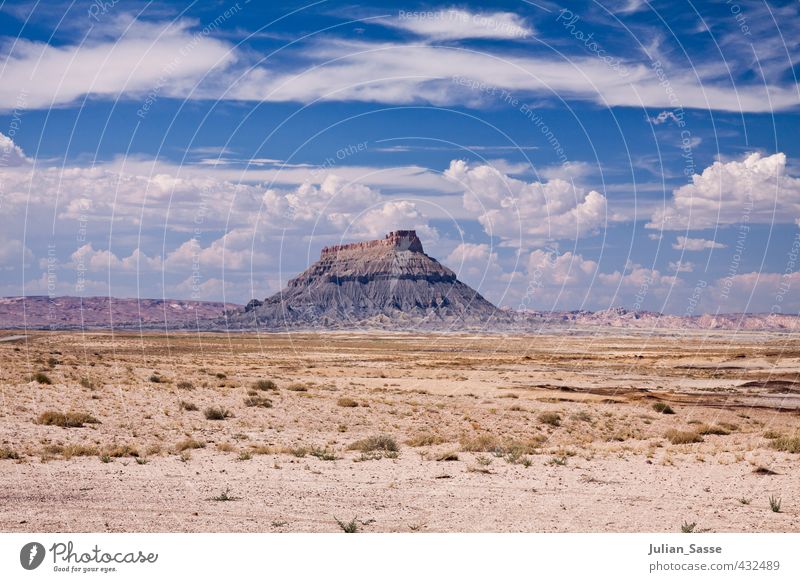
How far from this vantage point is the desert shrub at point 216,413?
3603 cm

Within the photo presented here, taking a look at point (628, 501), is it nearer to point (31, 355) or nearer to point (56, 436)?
point (56, 436)

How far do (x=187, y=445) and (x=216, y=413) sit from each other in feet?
32.8

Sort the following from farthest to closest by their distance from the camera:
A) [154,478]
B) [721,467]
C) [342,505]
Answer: [721,467], [154,478], [342,505]

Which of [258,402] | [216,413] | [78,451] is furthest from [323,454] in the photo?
[258,402]

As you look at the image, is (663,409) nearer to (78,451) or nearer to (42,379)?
(78,451)

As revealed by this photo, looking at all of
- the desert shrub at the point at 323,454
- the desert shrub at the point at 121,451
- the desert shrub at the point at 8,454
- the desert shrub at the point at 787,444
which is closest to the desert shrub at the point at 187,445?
the desert shrub at the point at 121,451

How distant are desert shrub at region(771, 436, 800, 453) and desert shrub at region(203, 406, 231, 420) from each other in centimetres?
2284

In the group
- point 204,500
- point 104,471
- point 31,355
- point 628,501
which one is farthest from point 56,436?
point 31,355

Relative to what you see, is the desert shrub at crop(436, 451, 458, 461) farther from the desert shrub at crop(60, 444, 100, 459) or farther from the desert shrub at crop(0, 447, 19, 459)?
the desert shrub at crop(0, 447, 19, 459)

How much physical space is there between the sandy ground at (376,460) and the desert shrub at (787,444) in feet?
0.22

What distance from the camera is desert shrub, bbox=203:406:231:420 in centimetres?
3603

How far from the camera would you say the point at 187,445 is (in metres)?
26.4
